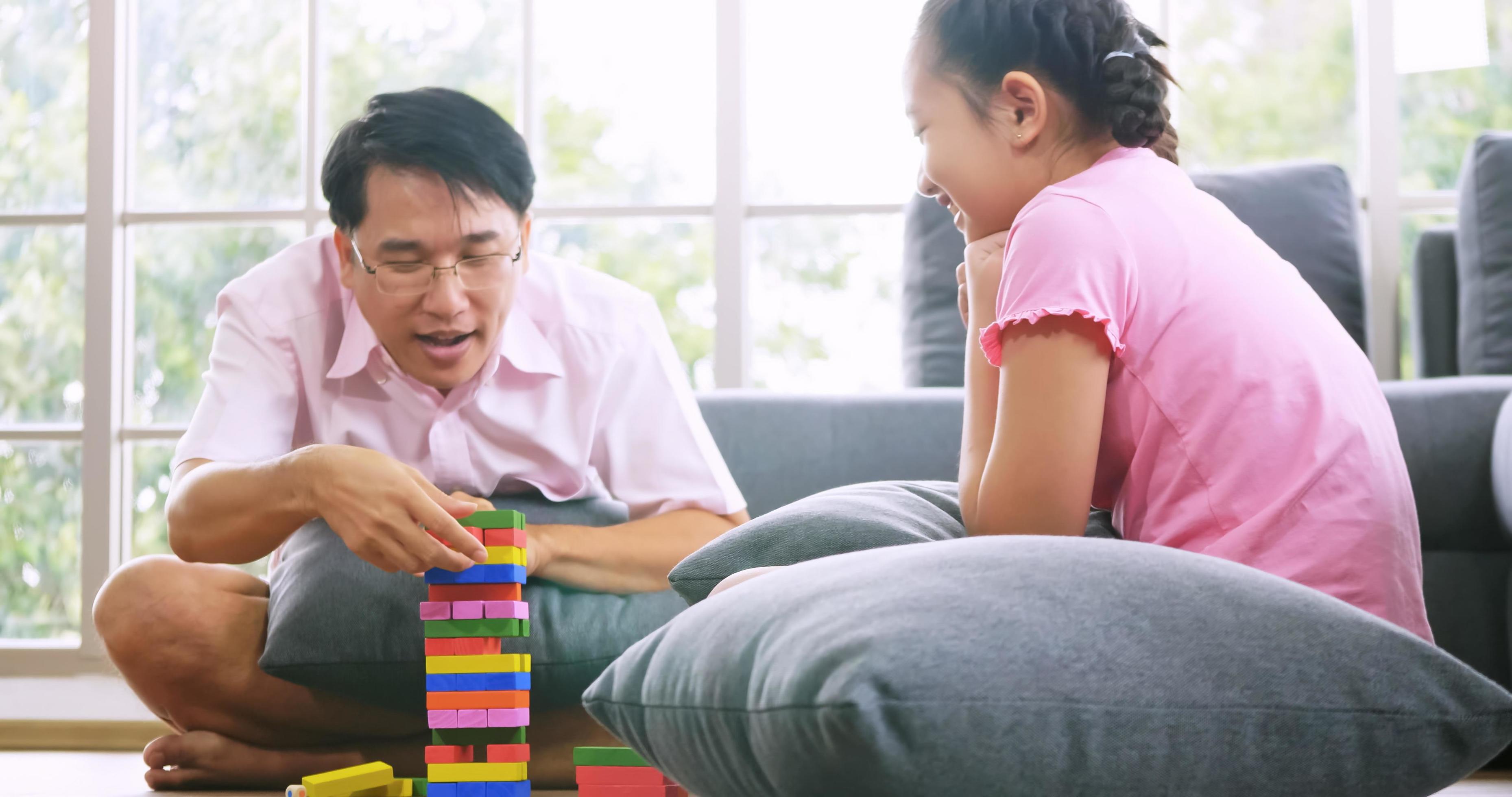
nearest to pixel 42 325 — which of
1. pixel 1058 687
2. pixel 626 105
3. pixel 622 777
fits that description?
pixel 626 105

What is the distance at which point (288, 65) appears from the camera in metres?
3.36

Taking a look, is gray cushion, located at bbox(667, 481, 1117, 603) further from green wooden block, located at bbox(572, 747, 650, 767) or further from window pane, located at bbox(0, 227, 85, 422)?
window pane, located at bbox(0, 227, 85, 422)

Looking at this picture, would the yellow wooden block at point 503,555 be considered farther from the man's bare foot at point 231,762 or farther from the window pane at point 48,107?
the window pane at point 48,107

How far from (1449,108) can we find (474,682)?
2.88m

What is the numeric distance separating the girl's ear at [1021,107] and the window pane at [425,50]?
7.78 ft

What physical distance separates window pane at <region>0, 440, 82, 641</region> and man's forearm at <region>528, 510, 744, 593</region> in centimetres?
224

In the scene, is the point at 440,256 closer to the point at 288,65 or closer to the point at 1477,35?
the point at 288,65

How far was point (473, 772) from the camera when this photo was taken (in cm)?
127

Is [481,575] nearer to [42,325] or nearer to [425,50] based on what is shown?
[425,50]

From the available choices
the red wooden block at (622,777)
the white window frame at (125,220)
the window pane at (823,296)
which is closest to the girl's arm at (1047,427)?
the red wooden block at (622,777)

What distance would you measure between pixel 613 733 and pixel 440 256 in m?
0.91

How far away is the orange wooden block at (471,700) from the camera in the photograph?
4.11ft

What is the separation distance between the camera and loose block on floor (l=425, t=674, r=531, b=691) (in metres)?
1.25

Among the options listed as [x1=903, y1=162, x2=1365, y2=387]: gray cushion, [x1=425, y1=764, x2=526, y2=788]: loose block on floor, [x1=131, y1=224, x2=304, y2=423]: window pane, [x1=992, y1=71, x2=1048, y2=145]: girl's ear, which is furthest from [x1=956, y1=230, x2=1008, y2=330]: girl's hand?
[x1=131, y1=224, x2=304, y2=423]: window pane
